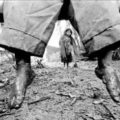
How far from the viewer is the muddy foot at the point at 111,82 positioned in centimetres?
126

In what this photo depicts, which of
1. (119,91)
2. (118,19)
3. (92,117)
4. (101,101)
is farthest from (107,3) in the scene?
(101,101)

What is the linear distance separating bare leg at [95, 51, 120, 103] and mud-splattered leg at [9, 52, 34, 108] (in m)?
0.45

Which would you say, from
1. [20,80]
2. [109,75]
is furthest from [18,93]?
[109,75]

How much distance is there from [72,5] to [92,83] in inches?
89.6

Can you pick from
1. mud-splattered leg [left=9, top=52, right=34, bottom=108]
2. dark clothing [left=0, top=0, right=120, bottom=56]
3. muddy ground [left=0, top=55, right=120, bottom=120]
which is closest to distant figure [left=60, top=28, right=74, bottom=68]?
muddy ground [left=0, top=55, right=120, bottom=120]

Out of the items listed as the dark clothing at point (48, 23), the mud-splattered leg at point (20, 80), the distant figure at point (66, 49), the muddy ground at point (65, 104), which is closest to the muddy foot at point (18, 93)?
the mud-splattered leg at point (20, 80)

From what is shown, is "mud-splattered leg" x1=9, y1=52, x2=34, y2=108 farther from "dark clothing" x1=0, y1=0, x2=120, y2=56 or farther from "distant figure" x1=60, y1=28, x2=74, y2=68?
"distant figure" x1=60, y1=28, x2=74, y2=68

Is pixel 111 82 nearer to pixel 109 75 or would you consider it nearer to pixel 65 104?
pixel 109 75

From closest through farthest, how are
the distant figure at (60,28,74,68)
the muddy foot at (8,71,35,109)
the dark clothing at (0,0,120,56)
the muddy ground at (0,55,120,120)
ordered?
the dark clothing at (0,0,120,56), the muddy foot at (8,71,35,109), the muddy ground at (0,55,120,120), the distant figure at (60,28,74,68)

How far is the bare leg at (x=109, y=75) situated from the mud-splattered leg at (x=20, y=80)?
1.49 ft

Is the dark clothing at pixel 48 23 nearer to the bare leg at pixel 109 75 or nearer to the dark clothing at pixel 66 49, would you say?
the bare leg at pixel 109 75

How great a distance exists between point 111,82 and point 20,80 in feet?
1.82

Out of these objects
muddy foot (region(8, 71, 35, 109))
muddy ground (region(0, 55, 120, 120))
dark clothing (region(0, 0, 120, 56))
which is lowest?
muddy ground (region(0, 55, 120, 120))

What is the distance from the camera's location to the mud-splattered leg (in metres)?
1.31
